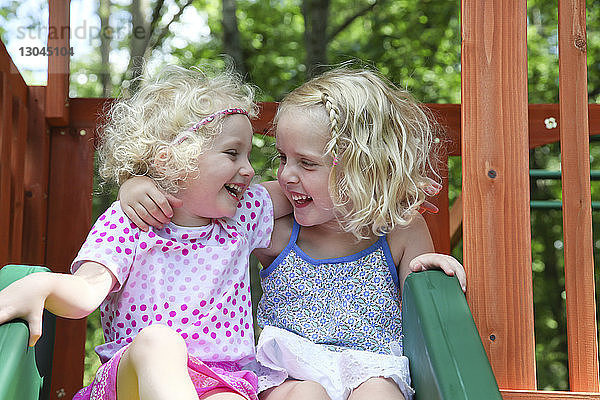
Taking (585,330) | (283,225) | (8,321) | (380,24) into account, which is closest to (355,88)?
(283,225)

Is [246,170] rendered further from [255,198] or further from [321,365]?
[321,365]

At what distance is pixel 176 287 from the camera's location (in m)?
1.93

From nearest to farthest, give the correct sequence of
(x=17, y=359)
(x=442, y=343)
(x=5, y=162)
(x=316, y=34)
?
(x=17, y=359), (x=442, y=343), (x=5, y=162), (x=316, y=34)

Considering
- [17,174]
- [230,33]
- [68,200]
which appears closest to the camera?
[17,174]

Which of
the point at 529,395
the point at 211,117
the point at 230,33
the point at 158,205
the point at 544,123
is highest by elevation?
the point at 230,33

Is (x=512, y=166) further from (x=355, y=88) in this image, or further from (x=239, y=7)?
(x=239, y=7)

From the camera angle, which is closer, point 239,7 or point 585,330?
point 585,330

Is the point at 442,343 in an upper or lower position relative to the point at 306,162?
lower

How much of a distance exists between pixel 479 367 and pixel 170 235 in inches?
34.5

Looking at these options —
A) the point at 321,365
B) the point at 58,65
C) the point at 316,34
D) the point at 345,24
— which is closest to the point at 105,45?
the point at 316,34

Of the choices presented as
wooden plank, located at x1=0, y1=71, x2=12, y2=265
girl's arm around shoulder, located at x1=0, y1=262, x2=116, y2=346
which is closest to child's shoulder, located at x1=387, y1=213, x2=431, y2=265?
girl's arm around shoulder, located at x1=0, y1=262, x2=116, y2=346

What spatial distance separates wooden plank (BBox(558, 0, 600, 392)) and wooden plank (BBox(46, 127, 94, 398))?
5.33 feet

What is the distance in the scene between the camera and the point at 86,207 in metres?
2.69

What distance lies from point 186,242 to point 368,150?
547 millimetres
